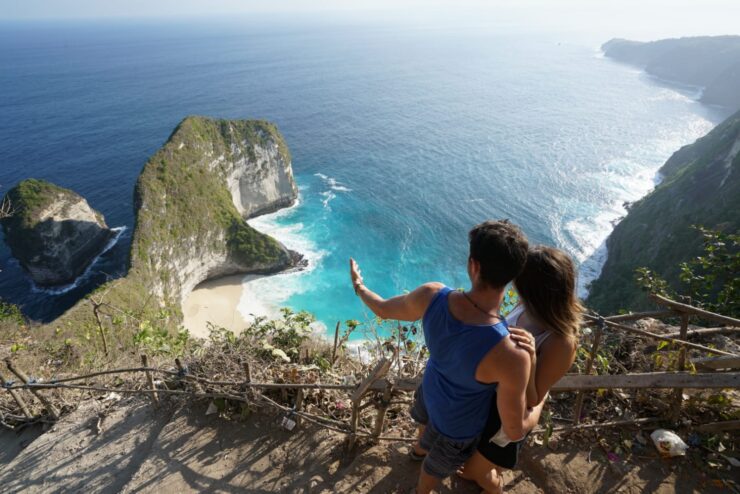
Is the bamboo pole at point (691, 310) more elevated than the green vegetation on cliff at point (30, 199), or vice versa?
the bamboo pole at point (691, 310)

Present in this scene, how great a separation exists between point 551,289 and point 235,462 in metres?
4.18

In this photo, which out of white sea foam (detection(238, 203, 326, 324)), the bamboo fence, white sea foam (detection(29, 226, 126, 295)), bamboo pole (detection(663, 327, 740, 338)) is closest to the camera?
the bamboo fence

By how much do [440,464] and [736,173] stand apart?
132 feet

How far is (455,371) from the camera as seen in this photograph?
268cm

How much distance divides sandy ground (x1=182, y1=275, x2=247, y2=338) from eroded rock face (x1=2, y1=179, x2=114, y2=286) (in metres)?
12.1

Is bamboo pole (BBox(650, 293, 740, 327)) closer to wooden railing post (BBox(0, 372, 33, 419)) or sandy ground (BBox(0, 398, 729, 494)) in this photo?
sandy ground (BBox(0, 398, 729, 494))

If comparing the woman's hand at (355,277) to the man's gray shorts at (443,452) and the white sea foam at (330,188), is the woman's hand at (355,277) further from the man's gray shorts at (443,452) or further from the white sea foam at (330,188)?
the white sea foam at (330,188)

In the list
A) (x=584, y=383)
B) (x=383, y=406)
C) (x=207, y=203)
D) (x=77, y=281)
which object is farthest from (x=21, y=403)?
(x=77, y=281)

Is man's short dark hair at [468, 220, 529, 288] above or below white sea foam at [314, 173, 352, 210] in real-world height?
above

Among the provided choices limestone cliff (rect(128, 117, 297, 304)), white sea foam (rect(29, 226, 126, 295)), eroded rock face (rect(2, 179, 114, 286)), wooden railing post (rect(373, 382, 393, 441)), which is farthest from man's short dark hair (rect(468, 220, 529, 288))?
eroded rock face (rect(2, 179, 114, 286))

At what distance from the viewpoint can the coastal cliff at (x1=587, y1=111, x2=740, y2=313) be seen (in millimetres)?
26203

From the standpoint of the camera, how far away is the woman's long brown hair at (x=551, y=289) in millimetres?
2594

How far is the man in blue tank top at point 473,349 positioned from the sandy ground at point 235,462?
1.51 metres

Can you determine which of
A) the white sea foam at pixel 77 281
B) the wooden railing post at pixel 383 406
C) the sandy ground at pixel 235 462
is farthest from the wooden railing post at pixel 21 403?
the white sea foam at pixel 77 281
